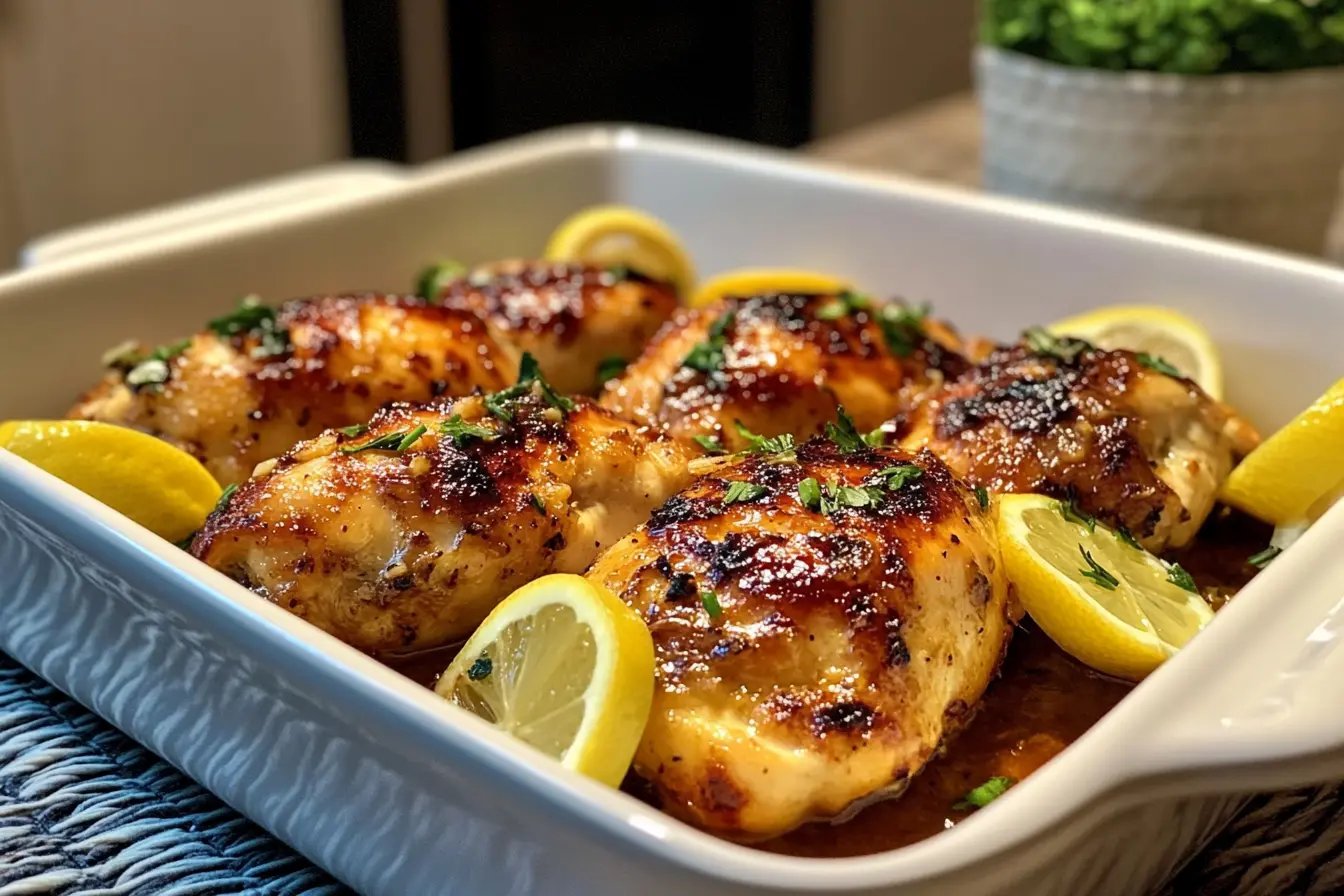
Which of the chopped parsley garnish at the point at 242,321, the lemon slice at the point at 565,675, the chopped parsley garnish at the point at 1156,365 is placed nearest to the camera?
the lemon slice at the point at 565,675

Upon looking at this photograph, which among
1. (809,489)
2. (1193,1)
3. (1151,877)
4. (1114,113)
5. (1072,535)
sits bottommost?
(1151,877)

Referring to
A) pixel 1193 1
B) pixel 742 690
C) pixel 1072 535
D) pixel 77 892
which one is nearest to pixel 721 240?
pixel 1193 1

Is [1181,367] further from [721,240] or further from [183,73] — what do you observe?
[183,73]

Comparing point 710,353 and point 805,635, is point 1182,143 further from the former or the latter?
point 805,635

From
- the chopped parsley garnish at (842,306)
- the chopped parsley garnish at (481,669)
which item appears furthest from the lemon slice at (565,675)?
the chopped parsley garnish at (842,306)

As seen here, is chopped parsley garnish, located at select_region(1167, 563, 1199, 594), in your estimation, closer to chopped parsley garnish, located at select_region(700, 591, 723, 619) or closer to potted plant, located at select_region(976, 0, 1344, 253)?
chopped parsley garnish, located at select_region(700, 591, 723, 619)

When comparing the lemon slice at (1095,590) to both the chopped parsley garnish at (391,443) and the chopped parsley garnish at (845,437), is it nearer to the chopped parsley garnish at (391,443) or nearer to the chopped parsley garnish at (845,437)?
the chopped parsley garnish at (845,437)

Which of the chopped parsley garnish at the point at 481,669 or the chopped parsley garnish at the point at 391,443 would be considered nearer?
the chopped parsley garnish at the point at 481,669
